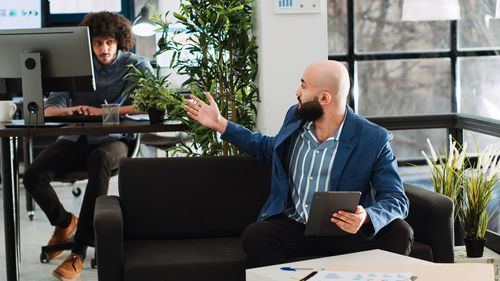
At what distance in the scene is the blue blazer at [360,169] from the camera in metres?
3.68

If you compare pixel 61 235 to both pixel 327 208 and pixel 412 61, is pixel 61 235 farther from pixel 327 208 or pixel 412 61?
pixel 327 208

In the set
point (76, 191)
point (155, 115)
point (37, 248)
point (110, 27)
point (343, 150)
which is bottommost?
point (37, 248)

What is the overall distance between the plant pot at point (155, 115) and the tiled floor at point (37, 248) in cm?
100

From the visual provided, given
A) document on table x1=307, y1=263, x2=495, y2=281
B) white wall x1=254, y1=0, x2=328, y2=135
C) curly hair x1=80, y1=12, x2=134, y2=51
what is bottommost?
document on table x1=307, y1=263, x2=495, y2=281

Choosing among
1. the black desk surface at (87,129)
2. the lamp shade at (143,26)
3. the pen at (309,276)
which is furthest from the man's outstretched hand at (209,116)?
the lamp shade at (143,26)

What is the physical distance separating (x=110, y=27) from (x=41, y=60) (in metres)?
0.68

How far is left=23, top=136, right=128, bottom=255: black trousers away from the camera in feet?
16.7

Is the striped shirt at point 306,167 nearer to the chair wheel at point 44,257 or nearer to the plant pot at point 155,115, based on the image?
the plant pot at point 155,115

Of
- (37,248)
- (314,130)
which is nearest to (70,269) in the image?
(37,248)

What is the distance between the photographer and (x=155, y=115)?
15.3ft

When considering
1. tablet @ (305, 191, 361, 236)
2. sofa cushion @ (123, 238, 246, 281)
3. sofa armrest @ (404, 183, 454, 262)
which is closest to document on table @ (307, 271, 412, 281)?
tablet @ (305, 191, 361, 236)

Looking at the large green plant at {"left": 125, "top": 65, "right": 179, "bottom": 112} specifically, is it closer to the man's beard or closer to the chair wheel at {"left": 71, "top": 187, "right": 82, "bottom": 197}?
the man's beard

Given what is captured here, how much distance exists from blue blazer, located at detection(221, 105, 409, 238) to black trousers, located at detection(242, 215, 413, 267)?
8 centimetres

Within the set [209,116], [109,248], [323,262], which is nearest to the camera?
[323,262]
